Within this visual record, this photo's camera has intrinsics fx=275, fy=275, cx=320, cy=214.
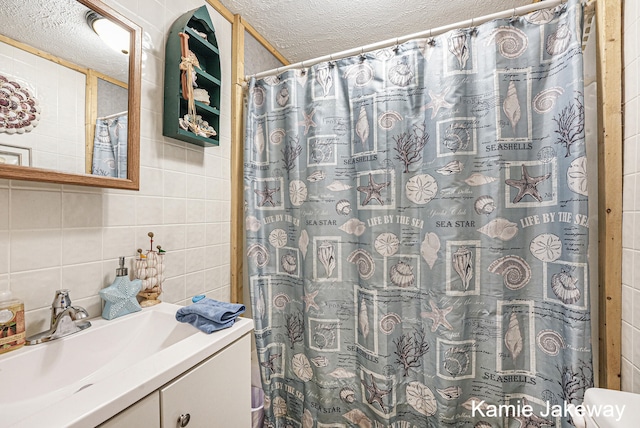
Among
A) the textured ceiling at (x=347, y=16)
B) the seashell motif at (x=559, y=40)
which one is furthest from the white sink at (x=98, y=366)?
the textured ceiling at (x=347, y=16)

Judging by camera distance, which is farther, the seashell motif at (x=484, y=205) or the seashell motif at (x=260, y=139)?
the seashell motif at (x=260, y=139)

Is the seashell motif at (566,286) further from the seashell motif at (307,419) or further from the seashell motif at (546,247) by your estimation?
the seashell motif at (307,419)

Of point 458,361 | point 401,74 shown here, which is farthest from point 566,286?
point 401,74

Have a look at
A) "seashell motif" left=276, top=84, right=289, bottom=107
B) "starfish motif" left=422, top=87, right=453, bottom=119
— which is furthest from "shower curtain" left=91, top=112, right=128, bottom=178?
"starfish motif" left=422, top=87, right=453, bottom=119

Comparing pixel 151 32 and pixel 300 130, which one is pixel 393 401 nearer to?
pixel 300 130

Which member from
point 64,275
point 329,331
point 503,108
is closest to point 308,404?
point 329,331

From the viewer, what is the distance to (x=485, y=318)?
44.8 inches

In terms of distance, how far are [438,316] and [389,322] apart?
0.22 metres

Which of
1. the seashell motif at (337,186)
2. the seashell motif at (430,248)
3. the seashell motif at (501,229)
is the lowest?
the seashell motif at (430,248)

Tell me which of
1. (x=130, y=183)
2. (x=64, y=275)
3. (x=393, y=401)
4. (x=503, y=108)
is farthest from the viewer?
Answer: (x=393, y=401)

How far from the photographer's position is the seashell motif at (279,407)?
4.91 ft

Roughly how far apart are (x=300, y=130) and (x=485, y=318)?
122 centimetres

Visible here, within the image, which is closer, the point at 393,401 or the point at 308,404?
the point at 393,401

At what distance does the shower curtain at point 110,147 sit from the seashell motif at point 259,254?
71 centimetres
